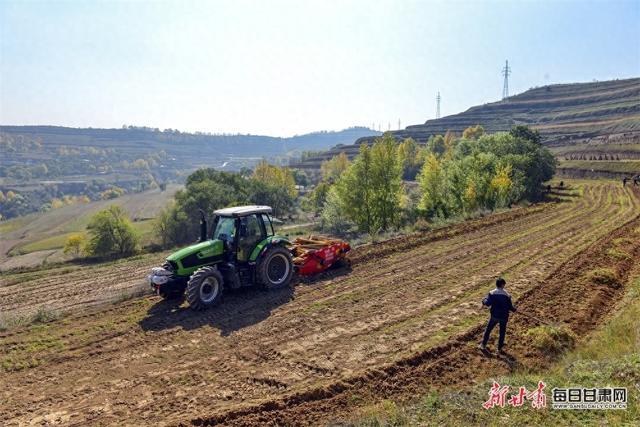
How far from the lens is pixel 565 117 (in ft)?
421

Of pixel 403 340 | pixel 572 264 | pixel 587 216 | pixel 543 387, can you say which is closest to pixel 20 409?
pixel 403 340

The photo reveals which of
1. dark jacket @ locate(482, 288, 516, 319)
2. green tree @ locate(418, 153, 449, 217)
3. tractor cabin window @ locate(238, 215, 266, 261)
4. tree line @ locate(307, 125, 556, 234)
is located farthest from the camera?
green tree @ locate(418, 153, 449, 217)

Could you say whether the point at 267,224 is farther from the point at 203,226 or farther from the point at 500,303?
the point at 500,303

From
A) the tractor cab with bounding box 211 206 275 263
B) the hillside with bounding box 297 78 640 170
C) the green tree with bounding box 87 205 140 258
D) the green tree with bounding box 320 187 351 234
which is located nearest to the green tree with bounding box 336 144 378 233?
the green tree with bounding box 320 187 351 234

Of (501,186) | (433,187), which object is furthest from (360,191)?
(501,186)

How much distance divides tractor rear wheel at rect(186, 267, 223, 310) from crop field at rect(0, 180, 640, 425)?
1.16 ft

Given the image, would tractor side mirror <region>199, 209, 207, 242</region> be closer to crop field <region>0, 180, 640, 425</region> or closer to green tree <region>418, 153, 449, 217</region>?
crop field <region>0, 180, 640, 425</region>

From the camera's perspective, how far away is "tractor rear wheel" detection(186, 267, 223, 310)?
35.3 ft

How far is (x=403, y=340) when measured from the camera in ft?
30.8

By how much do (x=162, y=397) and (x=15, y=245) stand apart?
82.1 metres

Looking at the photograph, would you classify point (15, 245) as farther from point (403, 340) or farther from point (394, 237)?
point (403, 340)

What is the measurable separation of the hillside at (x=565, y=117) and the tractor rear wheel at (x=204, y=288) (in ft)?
264

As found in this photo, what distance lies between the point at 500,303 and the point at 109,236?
4269cm

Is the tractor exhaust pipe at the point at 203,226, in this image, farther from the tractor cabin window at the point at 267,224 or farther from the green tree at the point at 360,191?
the green tree at the point at 360,191
